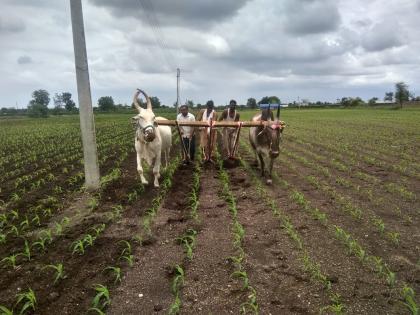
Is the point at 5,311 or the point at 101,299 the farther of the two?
the point at 101,299

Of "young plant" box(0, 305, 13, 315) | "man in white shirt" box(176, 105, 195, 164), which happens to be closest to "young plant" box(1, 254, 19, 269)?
"young plant" box(0, 305, 13, 315)

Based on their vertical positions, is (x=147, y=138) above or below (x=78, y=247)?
above

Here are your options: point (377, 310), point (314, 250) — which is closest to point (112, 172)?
point (314, 250)

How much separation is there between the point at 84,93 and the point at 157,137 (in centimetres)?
184

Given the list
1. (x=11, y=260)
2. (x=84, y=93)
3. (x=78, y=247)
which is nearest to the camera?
(x=11, y=260)

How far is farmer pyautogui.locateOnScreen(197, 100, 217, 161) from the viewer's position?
1055 centimetres

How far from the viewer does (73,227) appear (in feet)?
20.1

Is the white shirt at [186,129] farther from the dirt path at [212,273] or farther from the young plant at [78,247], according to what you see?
the young plant at [78,247]

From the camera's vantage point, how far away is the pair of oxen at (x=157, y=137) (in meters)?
8.27

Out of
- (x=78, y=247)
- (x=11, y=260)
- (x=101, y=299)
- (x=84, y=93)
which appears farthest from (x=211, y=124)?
(x=101, y=299)

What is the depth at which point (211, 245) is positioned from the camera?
545 cm

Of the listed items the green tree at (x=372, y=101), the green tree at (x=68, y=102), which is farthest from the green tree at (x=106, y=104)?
the green tree at (x=372, y=101)

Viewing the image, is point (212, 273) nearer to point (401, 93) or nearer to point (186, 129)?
point (186, 129)

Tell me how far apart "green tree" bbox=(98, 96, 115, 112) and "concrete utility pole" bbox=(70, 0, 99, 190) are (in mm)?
79538
